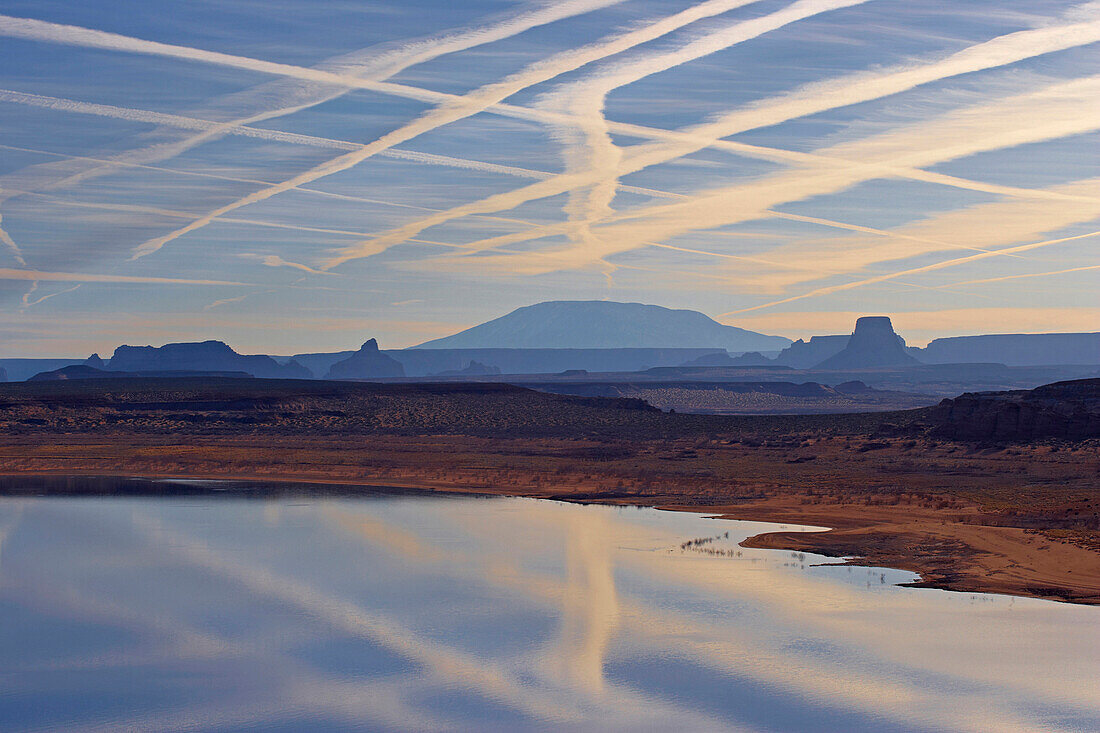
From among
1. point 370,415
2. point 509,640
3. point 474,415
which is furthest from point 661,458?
point 509,640

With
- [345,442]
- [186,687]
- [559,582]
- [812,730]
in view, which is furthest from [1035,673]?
[345,442]

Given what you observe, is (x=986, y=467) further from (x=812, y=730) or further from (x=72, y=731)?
(x=72, y=731)

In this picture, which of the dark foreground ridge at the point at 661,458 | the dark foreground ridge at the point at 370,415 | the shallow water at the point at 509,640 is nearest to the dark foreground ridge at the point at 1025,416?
the dark foreground ridge at the point at 661,458

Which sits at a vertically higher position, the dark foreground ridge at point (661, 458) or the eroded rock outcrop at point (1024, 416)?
the eroded rock outcrop at point (1024, 416)

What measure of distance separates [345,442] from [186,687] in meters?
64.5

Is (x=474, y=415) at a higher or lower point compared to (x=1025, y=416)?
lower

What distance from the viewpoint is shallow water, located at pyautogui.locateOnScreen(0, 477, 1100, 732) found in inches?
703

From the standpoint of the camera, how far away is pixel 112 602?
26969 mm

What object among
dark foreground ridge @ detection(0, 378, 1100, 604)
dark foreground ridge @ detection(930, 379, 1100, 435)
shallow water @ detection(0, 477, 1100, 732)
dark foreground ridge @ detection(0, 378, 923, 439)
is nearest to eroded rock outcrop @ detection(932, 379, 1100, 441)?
dark foreground ridge @ detection(930, 379, 1100, 435)

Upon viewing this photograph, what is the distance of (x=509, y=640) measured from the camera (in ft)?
74.6

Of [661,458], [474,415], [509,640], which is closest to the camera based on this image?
[509,640]

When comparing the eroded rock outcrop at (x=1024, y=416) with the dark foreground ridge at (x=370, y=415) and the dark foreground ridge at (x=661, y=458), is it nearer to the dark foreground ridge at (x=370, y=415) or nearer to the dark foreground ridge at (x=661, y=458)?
the dark foreground ridge at (x=661, y=458)

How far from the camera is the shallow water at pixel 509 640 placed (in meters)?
17.8

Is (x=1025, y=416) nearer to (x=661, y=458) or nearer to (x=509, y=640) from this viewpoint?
(x=661, y=458)
